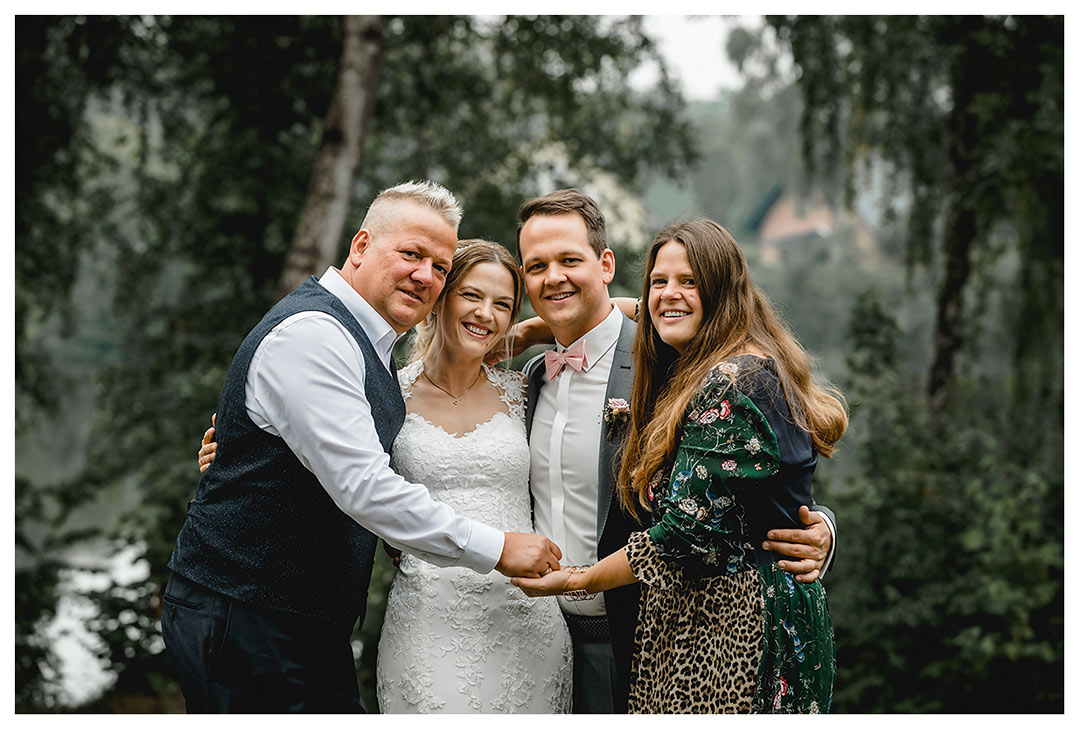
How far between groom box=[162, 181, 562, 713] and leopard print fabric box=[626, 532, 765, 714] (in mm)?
378

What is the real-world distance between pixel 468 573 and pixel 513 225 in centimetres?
524

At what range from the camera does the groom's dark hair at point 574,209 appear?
3.03 m

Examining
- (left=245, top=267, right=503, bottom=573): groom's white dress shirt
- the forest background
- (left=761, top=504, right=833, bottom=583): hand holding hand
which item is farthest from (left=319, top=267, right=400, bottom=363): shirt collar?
the forest background

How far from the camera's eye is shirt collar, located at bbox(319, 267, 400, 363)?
269 centimetres

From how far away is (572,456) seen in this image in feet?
9.78

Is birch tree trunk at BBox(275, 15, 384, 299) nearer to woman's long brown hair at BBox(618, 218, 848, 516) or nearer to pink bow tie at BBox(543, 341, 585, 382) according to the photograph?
pink bow tie at BBox(543, 341, 585, 382)

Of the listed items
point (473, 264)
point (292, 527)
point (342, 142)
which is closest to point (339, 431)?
point (292, 527)

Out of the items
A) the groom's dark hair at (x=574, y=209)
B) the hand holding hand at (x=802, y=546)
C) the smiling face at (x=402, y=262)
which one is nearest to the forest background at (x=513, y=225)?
the groom's dark hair at (x=574, y=209)

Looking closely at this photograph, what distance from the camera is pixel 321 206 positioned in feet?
19.7

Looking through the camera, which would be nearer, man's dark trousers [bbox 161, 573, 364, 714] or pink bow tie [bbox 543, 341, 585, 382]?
man's dark trousers [bbox 161, 573, 364, 714]

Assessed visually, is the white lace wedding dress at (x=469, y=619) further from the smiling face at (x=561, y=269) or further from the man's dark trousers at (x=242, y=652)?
the smiling face at (x=561, y=269)

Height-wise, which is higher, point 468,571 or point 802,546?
point 802,546

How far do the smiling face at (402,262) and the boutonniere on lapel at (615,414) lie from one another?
63 cm

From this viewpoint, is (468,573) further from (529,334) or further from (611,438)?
(529,334)
